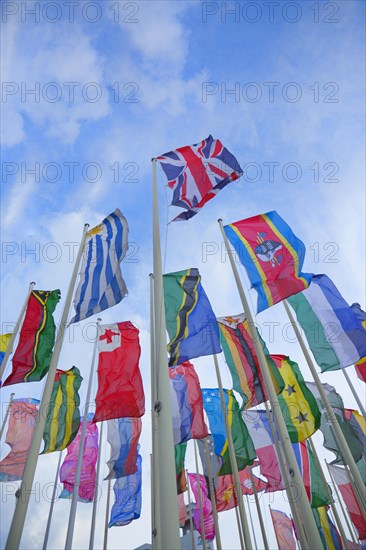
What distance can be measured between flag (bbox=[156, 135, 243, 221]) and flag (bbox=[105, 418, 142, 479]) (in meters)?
10.2

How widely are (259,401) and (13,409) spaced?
41.2ft

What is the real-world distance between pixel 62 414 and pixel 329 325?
11979 millimetres

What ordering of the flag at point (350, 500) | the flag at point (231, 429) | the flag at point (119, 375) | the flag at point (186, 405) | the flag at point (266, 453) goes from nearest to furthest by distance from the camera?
the flag at point (119, 375) < the flag at point (186, 405) < the flag at point (231, 429) < the flag at point (266, 453) < the flag at point (350, 500)

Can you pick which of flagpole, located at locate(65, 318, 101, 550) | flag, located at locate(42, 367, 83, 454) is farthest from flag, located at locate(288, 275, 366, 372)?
flag, located at locate(42, 367, 83, 454)

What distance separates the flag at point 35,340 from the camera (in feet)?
41.2

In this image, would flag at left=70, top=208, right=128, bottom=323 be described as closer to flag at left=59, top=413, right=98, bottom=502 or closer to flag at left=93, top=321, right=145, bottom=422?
flag at left=93, top=321, right=145, bottom=422

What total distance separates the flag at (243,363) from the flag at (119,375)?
385 cm

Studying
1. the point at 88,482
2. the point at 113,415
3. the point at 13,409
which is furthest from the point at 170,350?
the point at 88,482

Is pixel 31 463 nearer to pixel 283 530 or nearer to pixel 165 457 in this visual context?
pixel 165 457

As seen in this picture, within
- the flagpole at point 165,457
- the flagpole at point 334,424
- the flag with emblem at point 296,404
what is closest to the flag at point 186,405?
the flag with emblem at point 296,404

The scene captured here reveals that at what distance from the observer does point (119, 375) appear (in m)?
13.6

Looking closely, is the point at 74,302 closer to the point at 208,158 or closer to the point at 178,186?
the point at 178,186

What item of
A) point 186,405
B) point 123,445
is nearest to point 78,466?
point 123,445

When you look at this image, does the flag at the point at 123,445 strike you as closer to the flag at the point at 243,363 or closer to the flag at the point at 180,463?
the flag at the point at 180,463
